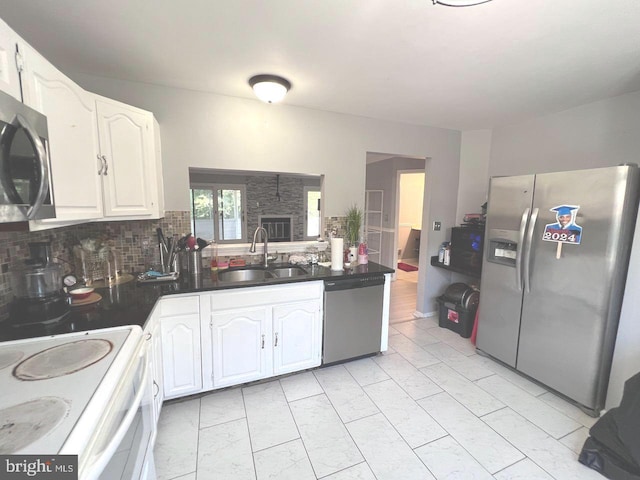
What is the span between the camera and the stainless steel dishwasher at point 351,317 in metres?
2.41

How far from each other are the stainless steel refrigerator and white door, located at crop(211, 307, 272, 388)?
2.11 metres

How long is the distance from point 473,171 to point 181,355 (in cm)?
372

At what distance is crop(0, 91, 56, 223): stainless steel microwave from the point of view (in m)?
0.93

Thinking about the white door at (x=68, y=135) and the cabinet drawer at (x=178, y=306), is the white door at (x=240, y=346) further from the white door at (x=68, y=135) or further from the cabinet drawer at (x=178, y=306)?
the white door at (x=68, y=135)

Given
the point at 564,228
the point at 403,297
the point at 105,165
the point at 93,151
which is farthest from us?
the point at 403,297

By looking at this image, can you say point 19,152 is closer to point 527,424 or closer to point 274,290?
point 274,290

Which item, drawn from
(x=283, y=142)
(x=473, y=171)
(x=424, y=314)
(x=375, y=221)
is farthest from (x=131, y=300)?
(x=375, y=221)

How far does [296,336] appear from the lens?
234cm

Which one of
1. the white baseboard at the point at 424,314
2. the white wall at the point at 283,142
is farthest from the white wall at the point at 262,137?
the white baseboard at the point at 424,314

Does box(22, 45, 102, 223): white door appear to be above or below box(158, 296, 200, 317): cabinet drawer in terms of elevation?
above

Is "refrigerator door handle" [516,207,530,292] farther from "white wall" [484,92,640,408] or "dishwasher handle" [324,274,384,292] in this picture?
"dishwasher handle" [324,274,384,292]

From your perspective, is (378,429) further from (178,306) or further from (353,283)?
(178,306)

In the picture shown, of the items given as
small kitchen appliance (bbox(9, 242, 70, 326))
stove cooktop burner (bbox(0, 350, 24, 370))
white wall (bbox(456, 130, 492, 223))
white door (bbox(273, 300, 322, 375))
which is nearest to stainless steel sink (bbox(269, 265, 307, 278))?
white door (bbox(273, 300, 322, 375))

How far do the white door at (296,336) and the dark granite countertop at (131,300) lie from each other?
252mm
